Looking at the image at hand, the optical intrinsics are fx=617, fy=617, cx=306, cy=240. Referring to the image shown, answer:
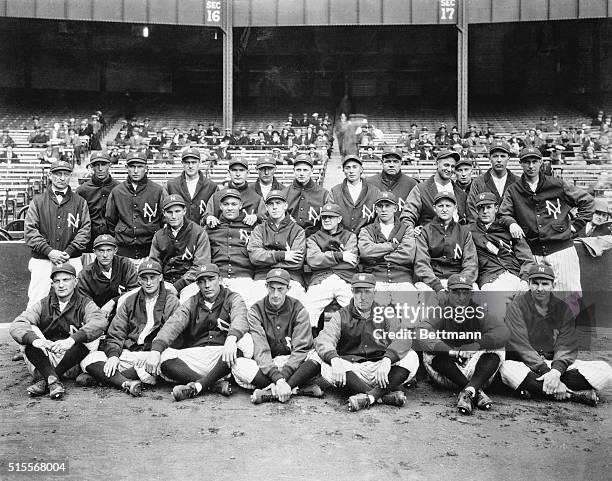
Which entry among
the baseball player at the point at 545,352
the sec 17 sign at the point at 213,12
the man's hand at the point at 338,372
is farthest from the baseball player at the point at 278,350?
the sec 17 sign at the point at 213,12

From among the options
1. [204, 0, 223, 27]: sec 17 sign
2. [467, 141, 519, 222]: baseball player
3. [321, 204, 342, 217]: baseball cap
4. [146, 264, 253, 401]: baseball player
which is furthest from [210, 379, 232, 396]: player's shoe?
[204, 0, 223, 27]: sec 17 sign

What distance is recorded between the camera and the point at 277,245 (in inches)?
257

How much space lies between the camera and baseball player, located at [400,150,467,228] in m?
6.88

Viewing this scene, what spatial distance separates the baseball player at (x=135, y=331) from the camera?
559 cm

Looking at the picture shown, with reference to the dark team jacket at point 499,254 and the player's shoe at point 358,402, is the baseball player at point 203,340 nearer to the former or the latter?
the player's shoe at point 358,402

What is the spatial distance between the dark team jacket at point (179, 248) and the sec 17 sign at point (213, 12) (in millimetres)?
18421

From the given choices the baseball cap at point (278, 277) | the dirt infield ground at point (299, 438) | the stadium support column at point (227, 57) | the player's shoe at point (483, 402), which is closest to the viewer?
the dirt infield ground at point (299, 438)

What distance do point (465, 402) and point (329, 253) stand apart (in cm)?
209

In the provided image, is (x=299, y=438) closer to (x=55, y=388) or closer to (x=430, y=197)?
(x=55, y=388)

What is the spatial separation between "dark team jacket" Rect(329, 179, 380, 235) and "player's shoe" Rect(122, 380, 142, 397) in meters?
2.80

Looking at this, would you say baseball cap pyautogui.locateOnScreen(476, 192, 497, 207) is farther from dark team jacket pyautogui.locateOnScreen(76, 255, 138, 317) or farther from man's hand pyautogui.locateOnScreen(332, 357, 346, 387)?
dark team jacket pyautogui.locateOnScreen(76, 255, 138, 317)

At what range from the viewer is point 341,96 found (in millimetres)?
31281

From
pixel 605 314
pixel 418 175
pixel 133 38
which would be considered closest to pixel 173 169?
pixel 418 175

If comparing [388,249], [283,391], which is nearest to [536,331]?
[388,249]
